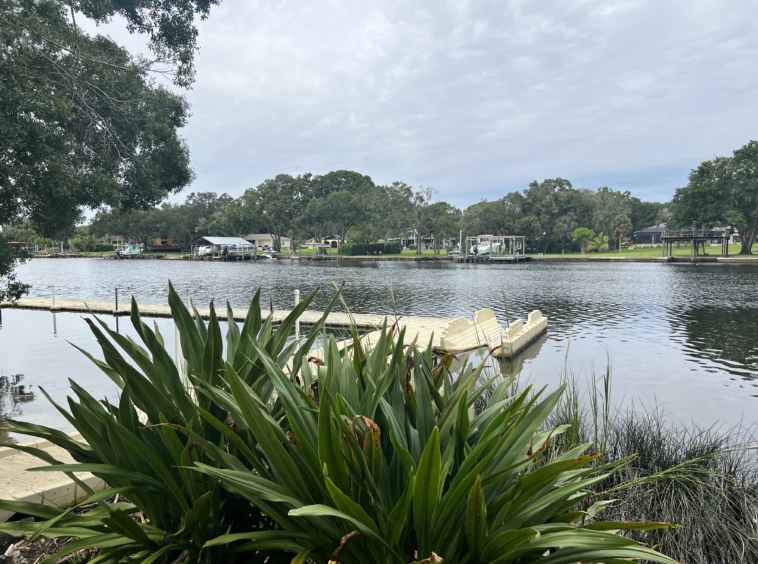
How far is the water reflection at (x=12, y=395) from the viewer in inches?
271

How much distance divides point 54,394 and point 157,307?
977 cm

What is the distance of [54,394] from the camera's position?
775 cm

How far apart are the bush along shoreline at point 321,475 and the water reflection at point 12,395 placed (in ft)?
19.5

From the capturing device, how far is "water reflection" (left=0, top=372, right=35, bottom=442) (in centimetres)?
690

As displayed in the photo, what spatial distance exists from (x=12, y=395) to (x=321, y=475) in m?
8.21

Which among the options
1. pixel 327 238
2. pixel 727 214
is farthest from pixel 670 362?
pixel 327 238

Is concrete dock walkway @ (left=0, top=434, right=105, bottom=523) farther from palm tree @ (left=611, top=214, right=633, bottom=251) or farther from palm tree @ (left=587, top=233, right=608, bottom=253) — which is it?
palm tree @ (left=611, top=214, right=633, bottom=251)

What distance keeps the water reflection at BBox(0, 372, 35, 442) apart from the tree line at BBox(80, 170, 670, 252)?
6843 cm

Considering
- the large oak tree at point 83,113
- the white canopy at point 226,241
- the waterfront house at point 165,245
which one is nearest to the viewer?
the large oak tree at point 83,113

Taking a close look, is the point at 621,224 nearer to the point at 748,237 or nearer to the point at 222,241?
the point at 748,237

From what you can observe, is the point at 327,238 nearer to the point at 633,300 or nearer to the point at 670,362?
the point at 633,300

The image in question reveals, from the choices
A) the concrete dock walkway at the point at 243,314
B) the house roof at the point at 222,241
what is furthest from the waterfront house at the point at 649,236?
the concrete dock walkway at the point at 243,314

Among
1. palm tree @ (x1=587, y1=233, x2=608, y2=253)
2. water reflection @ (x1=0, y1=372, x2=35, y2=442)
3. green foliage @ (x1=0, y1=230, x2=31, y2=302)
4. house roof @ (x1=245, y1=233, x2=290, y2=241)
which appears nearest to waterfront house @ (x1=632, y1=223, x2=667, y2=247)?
palm tree @ (x1=587, y1=233, x2=608, y2=253)

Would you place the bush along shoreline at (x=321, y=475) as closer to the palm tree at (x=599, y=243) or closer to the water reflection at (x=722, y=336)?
the water reflection at (x=722, y=336)
